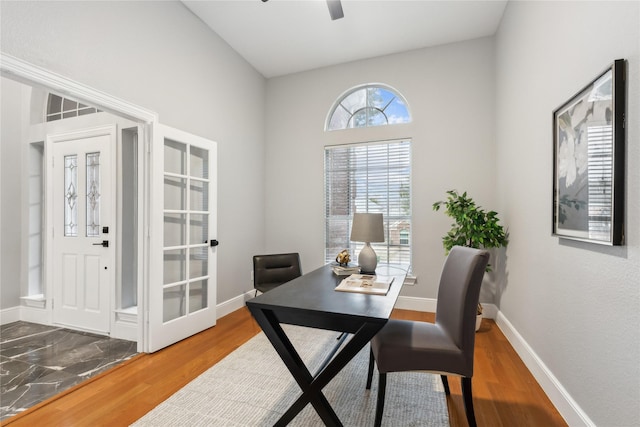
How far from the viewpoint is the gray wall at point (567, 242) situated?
1.22 m

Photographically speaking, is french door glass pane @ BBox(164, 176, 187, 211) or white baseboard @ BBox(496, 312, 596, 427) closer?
white baseboard @ BBox(496, 312, 596, 427)

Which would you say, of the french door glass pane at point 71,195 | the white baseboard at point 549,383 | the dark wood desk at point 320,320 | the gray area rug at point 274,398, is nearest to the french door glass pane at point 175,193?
the french door glass pane at point 71,195

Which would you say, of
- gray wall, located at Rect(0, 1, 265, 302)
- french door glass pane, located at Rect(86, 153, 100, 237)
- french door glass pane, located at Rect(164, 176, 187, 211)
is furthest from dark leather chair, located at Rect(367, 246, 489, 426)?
french door glass pane, located at Rect(86, 153, 100, 237)

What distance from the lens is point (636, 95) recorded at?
121 centimetres

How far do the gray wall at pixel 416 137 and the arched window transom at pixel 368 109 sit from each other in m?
0.12

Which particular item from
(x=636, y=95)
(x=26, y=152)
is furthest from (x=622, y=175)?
(x=26, y=152)

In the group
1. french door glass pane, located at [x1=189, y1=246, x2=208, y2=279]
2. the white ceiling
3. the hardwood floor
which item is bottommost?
the hardwood floor

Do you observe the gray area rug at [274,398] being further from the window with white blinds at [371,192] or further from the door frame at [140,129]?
the window with white blinds at [371,192]

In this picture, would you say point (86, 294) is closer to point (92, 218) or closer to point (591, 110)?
point (92, 218)

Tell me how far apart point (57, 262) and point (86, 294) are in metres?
0.58

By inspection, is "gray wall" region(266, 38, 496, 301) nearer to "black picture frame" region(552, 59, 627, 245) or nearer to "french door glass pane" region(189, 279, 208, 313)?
"french door glass pane" region(189, 279, 208, 313)

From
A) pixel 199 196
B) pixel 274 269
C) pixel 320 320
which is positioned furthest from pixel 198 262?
pixel 320 320

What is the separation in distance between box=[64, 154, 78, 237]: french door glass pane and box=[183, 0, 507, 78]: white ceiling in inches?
86.2

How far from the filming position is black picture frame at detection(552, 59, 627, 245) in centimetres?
128
